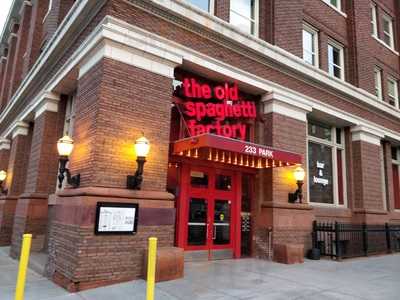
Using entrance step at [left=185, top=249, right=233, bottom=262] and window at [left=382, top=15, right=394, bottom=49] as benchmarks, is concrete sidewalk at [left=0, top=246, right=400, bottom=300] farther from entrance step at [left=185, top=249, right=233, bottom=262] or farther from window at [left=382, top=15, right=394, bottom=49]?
window at [left=382, top=15, right=394, bottom=49]

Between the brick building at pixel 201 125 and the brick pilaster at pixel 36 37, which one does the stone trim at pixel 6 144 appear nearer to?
the brick building at pixel 201 125

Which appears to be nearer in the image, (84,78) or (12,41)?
(84,78)

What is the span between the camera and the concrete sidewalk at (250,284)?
6.41 meters

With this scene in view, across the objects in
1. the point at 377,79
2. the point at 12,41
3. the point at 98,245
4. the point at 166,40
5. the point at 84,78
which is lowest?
the point at 98,245

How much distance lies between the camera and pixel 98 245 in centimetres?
706

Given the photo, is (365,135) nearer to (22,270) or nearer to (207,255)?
(207,255)

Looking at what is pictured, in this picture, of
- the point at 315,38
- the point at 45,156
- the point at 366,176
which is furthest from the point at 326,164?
the point at 45,156

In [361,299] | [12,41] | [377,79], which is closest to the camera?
[361,299]

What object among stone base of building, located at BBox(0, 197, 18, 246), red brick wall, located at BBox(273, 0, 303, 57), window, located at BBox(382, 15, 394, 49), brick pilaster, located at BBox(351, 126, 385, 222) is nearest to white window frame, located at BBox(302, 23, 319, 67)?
red brick wall, located at BBox(273, 0, 303, 57)

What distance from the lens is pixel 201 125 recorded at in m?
9.88

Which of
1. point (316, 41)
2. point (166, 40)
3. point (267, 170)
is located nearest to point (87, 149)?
point (166, 40)

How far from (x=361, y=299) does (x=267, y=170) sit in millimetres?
5455

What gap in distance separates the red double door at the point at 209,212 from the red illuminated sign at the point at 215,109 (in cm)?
130

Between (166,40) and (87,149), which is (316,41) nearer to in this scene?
(166,40)
